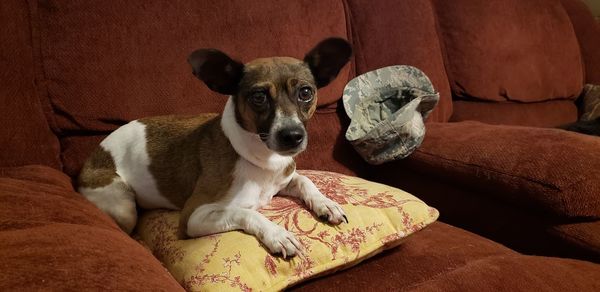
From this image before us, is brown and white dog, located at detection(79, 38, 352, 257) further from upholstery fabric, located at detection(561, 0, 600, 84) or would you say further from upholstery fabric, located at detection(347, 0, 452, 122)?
upholstery fabric, located at detection(561, 0, 600, 84)

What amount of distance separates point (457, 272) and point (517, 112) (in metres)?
1.64

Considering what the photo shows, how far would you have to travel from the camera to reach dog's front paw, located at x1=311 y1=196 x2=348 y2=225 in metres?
1.21

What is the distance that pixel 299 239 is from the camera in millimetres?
1137

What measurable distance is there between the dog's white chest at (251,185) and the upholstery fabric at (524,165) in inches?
26.2

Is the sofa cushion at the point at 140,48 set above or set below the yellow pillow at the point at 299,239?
above

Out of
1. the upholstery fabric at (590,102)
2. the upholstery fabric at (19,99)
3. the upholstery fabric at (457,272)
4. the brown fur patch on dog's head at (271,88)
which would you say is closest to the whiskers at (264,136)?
the brown fur patch on dog's head at (271,88)

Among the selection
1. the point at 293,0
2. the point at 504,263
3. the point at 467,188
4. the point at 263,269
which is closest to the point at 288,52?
the point at 293,0

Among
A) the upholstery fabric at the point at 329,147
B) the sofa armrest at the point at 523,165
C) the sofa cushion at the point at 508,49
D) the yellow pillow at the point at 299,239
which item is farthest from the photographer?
the sofa cushion at the point at 508,49

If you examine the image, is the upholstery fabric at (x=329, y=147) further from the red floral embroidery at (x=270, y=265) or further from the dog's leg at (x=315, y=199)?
the red floral embroidery at (x=270, y=265)

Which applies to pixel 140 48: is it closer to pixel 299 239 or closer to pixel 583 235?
pixel 299 239

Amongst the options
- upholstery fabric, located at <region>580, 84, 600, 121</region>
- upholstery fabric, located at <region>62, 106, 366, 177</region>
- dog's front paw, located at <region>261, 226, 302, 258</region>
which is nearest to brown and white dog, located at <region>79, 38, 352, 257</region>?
dog's front paw, located at <region>261, 226, 302, 258</region>

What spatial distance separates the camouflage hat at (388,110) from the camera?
1.72 m

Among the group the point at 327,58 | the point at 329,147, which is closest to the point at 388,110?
the point at 329,147

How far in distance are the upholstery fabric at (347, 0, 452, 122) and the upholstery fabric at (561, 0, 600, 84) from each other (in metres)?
1.28
